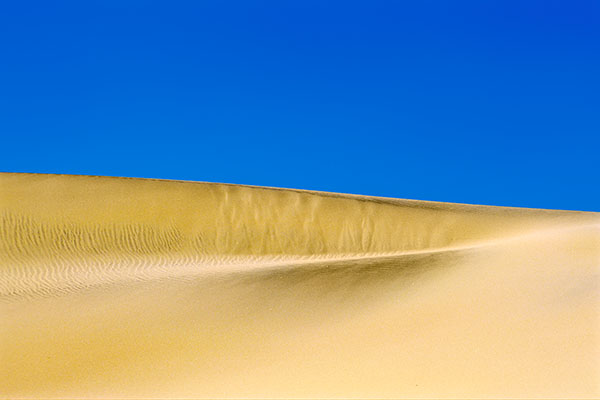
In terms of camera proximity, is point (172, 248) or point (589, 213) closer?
point (172, 248)

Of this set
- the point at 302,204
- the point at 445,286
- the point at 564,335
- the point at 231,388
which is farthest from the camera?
the point at 302,204

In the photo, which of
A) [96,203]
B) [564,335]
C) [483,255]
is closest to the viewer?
[564,335]

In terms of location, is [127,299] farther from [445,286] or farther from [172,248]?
[172,248]

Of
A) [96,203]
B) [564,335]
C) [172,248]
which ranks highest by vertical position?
[96,203]

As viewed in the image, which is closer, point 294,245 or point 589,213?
point 294,245

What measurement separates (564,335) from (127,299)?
28.3ft

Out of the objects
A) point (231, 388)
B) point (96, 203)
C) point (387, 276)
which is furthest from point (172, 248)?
point (231, 388)

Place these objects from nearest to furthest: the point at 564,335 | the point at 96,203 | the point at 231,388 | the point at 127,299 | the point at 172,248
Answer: the point at 231,388, the point at 564,335, the point at 127,299, the point at 172,248, the point at 96,203

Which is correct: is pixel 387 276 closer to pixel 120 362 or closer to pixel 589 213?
pixel 120 362

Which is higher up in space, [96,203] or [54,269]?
[96,203]

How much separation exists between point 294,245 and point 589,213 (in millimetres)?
13068

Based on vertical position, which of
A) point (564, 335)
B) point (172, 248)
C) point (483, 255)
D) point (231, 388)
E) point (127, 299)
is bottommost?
point (231, 388)

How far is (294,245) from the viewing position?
26984mm

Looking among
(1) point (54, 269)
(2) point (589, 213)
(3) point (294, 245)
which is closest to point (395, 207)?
(3) point (294, 245)
